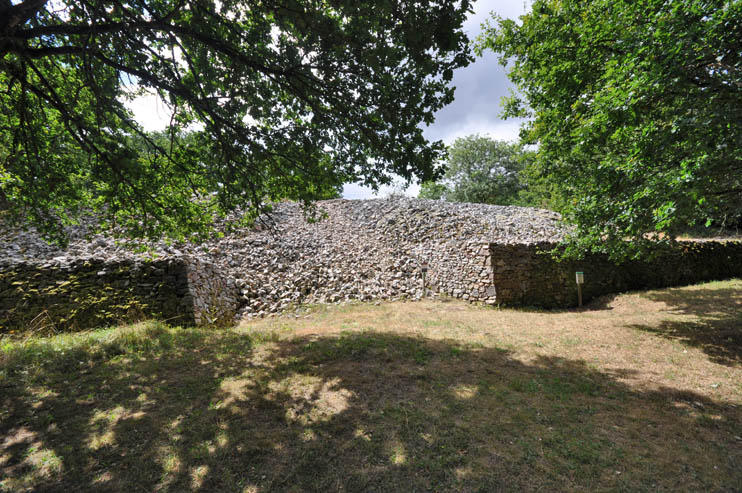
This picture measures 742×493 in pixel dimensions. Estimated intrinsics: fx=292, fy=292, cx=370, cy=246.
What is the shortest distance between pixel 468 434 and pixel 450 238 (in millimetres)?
9990

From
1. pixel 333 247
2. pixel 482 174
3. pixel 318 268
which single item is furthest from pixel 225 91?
pixel 482 174

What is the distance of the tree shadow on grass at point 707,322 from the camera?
5.66 meters

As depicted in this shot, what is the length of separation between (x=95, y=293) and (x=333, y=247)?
7.65 metres

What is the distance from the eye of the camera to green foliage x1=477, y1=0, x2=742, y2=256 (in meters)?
4.27

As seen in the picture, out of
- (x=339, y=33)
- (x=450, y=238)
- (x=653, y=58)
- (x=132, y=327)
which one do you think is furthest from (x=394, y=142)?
(x=450, y=238)

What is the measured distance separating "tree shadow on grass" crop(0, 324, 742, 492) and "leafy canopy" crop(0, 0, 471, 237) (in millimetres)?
3071

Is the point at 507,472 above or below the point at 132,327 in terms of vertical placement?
below

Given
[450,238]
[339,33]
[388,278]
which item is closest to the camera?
[339,33]

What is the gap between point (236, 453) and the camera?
272 centimetres

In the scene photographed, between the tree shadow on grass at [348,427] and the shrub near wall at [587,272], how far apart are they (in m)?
Answer: 4.69

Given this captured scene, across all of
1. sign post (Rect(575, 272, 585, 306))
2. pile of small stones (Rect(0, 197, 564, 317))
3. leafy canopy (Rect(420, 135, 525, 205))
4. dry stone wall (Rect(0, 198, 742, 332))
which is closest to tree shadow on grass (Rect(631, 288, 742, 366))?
dry stone wall (Rect(0, 198, 742, 332))

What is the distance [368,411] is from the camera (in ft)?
11.3

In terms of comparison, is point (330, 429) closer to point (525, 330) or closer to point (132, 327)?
point (132, 327)

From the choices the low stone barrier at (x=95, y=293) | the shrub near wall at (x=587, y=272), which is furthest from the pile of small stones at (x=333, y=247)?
the shrub near wall at (x=587, y=272)
